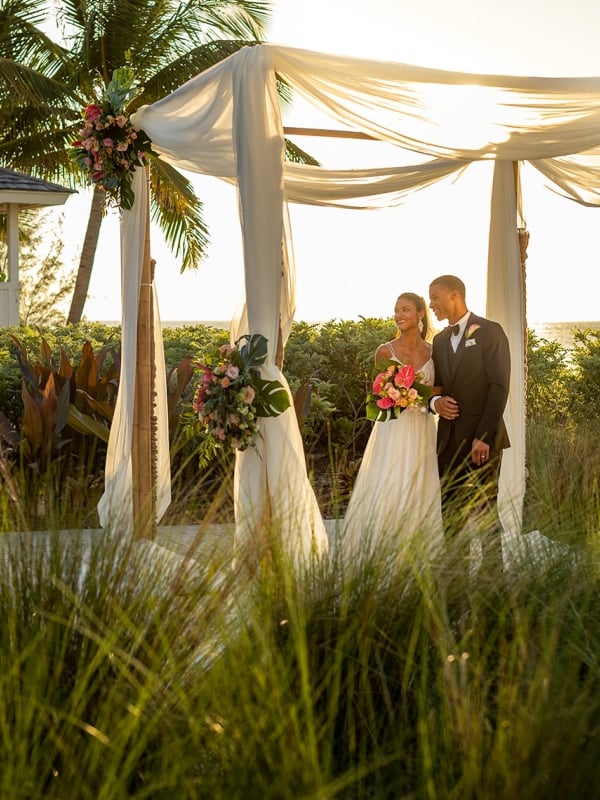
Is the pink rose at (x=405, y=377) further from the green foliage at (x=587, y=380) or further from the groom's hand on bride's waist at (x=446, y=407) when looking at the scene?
the green foliage at (x=587, y=380)

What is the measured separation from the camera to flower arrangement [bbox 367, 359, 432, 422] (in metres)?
6.73

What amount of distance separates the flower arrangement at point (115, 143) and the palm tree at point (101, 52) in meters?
14.5

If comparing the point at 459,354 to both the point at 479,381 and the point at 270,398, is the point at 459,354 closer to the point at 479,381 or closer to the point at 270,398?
the point at 479,381

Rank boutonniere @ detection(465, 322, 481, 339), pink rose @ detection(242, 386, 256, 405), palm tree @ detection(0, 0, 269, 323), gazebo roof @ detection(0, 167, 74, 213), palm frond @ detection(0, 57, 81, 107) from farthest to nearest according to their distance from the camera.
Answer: palm tree @ detection(0, 0, 269, 323) < palm frond @ detection(0, 57, 81, 107) < gazebo roof @ detection(0, 167, 74, 213) < boutonniere @ detection(465, 322, 481, 339) < pink rose @ detection(242, 386, 256, 405)

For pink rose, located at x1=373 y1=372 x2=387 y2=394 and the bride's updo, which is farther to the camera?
the bride's updo

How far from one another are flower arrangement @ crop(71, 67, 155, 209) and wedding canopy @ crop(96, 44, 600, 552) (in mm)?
106

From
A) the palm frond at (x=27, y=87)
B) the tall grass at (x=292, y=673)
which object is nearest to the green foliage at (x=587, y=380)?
the tall grass at (x=292, y=673)

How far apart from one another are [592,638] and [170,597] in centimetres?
126

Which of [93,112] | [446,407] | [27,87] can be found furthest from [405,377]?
[27,87]

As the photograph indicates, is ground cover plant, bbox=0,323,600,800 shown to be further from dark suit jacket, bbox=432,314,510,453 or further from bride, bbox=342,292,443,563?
bride, bbox=342,292,443,563

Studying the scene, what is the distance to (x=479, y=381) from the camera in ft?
21.5

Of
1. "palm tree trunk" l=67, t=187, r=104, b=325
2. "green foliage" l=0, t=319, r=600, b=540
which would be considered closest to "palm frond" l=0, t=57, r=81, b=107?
"palm tree trunk" l=67, t=187, r=104, b=325

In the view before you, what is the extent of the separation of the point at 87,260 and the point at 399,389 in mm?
17160

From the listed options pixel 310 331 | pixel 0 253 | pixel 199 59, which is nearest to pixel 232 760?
pixel 310 331
